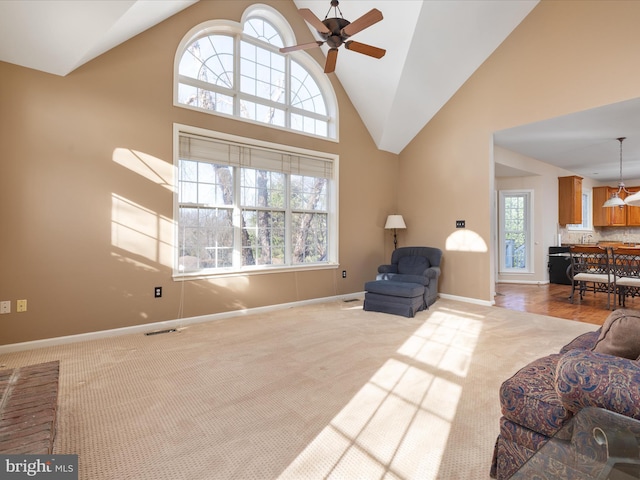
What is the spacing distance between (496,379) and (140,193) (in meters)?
3.96

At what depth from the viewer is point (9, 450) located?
1.15 meters

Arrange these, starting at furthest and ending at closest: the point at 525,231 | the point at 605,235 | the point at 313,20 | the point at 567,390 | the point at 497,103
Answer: the point at 605,235
the point at 525,231
the point at 497,103
the point at 313,20
the point at 567,390

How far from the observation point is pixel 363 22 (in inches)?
116

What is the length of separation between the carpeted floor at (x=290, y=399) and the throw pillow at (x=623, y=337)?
78 centimetres

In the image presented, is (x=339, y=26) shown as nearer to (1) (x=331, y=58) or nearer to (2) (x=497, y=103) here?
(1) (x=331, y=58)

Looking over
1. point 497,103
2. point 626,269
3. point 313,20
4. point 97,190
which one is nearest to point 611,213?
point 626,269

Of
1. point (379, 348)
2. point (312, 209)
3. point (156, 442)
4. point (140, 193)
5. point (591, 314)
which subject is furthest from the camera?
point (312, 209)

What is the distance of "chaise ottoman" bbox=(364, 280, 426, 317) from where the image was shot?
4426mm

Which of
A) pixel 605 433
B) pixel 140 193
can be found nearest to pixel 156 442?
pixel 605 433

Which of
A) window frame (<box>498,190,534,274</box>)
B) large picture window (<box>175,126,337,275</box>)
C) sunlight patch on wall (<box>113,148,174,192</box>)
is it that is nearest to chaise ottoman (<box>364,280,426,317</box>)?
large picture window (<box>175,126,337,275</box>)

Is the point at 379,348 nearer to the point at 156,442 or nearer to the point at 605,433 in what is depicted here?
the point at 156,442

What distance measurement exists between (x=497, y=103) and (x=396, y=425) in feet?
16.0

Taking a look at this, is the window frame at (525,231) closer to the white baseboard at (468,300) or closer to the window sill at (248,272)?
the white baseboard at (468,300)

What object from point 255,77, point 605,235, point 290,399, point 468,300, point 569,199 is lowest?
point 290,399
